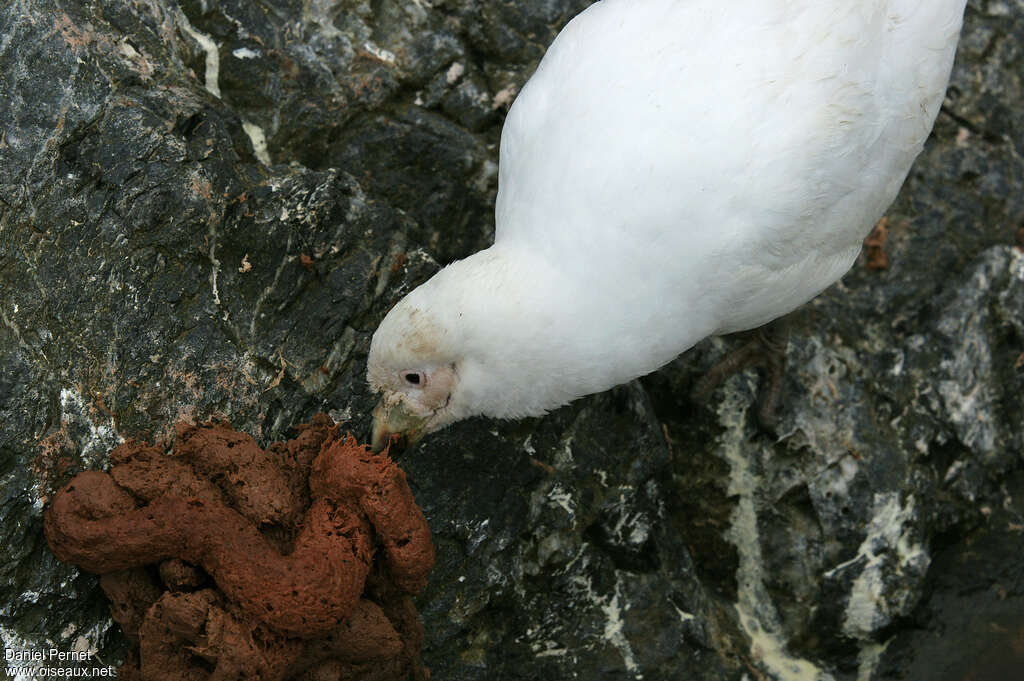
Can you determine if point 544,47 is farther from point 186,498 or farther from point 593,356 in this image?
point 186,498

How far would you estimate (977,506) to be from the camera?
3725 millimetres

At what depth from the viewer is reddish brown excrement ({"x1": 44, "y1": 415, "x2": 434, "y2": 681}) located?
237 cm

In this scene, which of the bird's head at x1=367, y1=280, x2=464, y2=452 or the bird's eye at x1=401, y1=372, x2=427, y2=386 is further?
the bird's eye at x1=401, y1=372, x2=427, y2=386

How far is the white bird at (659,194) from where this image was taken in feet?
8.60

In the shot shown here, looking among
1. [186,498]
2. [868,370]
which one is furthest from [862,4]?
[186,498]

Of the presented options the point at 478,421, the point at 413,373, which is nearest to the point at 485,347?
the point at 413,373

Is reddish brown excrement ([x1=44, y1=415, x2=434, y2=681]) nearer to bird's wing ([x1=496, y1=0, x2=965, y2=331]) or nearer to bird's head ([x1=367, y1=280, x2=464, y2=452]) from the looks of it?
bird's head ([x1=367, y1=280, x2=464, y2=452])

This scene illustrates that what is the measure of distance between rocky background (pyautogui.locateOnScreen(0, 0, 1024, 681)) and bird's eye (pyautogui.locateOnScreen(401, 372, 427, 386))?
0.31 metres

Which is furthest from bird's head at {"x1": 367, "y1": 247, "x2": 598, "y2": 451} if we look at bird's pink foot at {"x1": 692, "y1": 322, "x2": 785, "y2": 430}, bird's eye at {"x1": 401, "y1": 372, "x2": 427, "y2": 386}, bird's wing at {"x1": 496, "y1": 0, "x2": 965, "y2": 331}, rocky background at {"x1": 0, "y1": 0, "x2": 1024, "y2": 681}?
bird's pink foot at {"x1": 692, "y1": 322, "x2": 785, "y2": 430}

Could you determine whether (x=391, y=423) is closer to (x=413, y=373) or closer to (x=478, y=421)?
(x=413, y=373)

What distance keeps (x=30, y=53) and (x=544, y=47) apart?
2.09m

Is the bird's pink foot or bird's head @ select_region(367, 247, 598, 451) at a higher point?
bird's head @ select_region(367, 247, 598, 451)

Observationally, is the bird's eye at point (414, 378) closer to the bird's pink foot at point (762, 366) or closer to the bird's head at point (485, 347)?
the bird's head at point (485, 347)

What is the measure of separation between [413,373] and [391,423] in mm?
205
